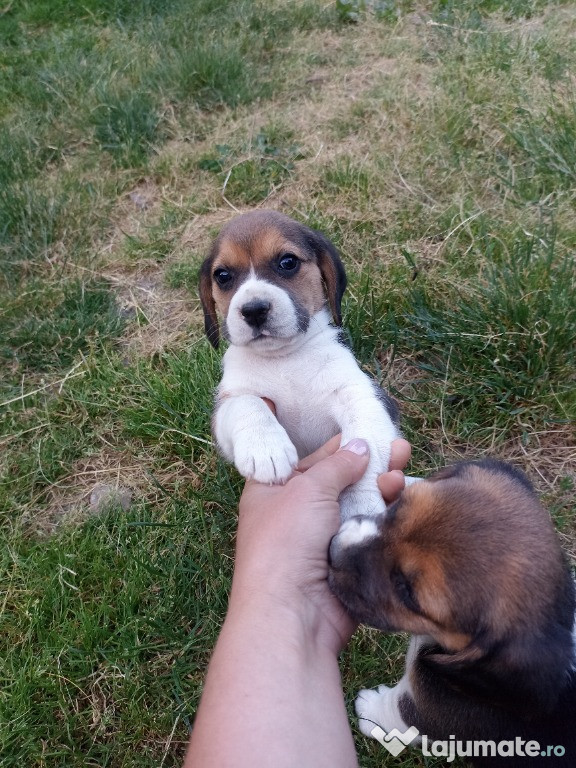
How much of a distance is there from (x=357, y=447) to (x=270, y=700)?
1.10 m

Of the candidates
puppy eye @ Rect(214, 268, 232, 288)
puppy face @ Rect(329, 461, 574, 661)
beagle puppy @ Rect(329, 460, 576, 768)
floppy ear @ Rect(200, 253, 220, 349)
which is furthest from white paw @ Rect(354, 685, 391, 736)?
puppy eye @ Rect(214, 268, 232, 288)

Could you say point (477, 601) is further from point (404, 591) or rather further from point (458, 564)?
point (404, 591)

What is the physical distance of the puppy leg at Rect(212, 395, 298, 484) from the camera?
8.36 ft

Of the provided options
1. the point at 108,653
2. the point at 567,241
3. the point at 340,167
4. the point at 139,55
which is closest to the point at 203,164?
the point at 340,167

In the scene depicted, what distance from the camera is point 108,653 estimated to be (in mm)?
2957

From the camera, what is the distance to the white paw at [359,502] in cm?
252

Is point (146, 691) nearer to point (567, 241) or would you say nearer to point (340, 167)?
point (567, 241)

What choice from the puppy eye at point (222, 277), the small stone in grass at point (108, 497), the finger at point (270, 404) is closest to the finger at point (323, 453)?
the finger at point (270, 404)

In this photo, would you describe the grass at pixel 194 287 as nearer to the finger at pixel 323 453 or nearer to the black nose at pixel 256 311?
the finger at pixel 323 453

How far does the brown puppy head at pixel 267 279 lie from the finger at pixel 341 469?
770 mm

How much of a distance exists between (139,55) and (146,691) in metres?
7.62

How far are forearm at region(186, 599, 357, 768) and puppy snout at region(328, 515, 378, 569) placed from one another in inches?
10.5

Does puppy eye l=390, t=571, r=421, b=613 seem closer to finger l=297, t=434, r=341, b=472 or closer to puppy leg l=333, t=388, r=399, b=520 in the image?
puppy leg l=333, t=388, r=399, b=520

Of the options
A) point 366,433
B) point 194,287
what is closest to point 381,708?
point 366,433
